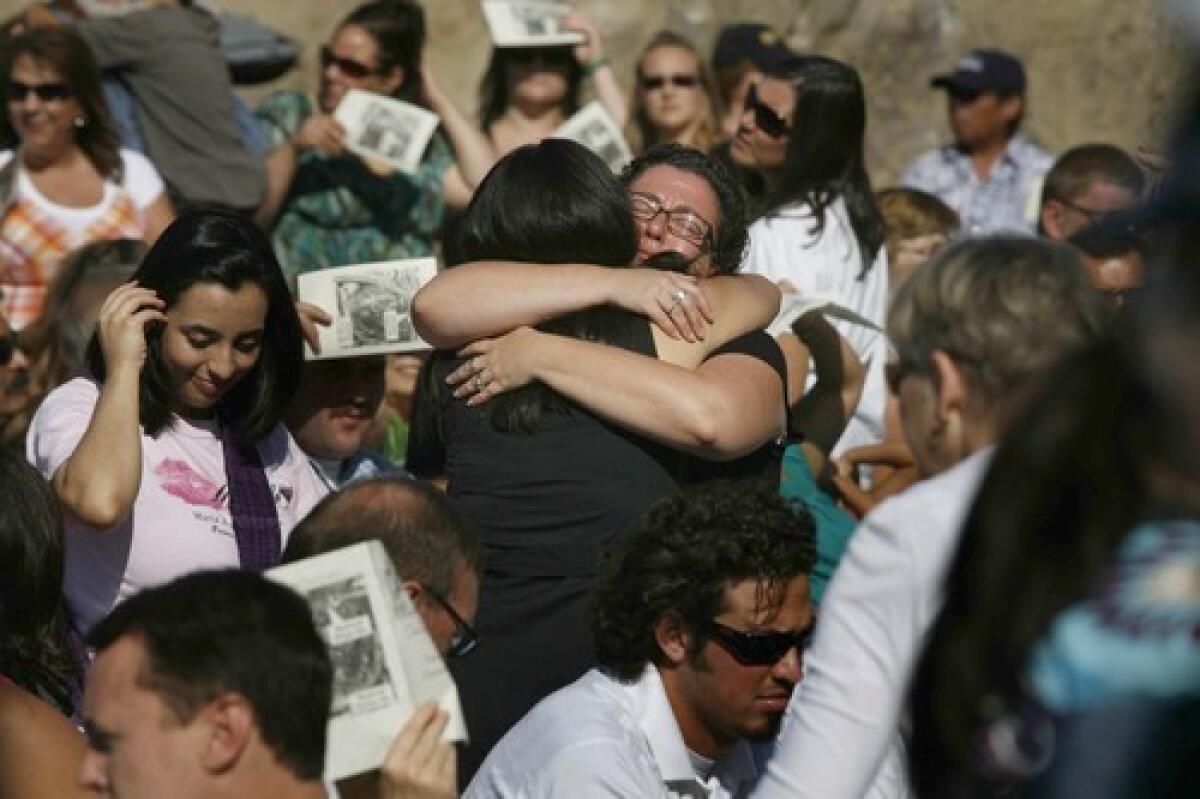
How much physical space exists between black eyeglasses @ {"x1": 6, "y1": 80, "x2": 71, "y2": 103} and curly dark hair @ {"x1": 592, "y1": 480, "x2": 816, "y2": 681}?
12.0 ft

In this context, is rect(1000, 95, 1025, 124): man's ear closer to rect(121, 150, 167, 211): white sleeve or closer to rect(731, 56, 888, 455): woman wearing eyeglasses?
rect(731, 56, 888, 455): woman wearing eyeglasses

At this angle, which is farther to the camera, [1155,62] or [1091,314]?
[1155,62]

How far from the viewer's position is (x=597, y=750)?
430 cm

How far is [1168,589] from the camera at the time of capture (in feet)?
7.82

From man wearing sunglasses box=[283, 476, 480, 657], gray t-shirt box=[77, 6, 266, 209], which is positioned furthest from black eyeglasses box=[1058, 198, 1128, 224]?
man wearing sunglasses box=[283, 476, 480, 657]

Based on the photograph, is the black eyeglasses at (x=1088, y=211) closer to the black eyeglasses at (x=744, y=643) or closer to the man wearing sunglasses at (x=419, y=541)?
the black eyeglasses at (x=744, y=643)

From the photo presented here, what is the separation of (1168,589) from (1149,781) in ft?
0.59

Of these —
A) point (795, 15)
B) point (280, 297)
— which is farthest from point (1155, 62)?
point (280, 297)

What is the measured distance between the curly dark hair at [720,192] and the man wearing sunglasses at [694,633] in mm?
907

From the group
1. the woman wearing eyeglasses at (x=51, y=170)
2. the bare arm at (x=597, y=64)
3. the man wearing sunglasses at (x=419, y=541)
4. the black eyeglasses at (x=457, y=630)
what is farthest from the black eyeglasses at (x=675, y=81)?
the black eyeglasses at (x=457, y=630)

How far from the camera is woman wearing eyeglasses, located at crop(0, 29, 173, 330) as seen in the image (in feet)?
24.8

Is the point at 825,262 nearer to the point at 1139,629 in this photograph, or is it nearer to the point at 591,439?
the point at 591,439

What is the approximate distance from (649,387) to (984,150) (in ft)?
17.0

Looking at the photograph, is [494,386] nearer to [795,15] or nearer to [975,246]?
[975,246]
